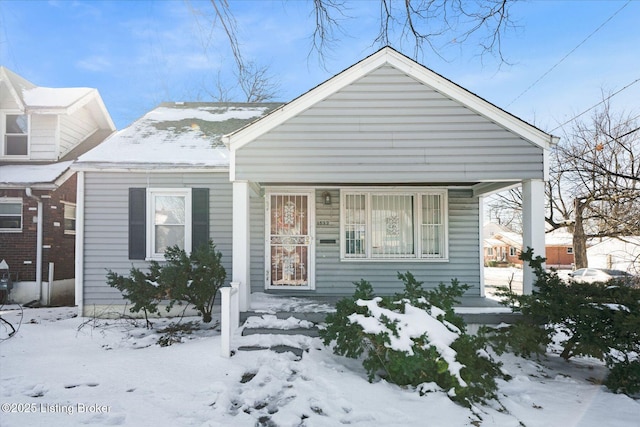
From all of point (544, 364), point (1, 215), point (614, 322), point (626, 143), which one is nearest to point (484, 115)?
point (614, 322)

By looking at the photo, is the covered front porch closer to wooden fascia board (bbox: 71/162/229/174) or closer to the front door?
the front door

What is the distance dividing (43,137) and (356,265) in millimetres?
10137

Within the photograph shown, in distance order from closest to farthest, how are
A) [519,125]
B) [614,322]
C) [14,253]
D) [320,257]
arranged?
1. [614,322]
2. [519,125]
3. [320,257]
4. [14,253]

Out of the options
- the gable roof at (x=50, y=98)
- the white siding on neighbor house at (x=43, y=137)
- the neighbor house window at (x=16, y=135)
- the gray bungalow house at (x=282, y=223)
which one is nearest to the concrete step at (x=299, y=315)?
the gray bungalow house at (x=282, y=223)

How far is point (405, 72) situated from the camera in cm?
623

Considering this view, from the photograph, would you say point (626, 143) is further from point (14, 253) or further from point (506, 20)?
point (14, 253)

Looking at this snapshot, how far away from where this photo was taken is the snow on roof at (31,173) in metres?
9.99

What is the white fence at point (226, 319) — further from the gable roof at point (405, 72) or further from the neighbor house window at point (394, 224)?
the neighbor house window at point (394, 224)

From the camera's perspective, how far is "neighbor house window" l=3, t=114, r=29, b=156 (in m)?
11.3

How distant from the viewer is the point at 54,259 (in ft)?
35.4

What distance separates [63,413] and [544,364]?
243 inches

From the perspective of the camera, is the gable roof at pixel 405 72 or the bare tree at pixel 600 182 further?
the bare tree at pixel 600 182

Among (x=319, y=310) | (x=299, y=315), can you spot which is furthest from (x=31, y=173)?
(x=319, y=310)

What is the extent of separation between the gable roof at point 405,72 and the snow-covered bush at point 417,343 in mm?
2972
